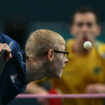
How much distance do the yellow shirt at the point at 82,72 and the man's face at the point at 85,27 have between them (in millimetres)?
143

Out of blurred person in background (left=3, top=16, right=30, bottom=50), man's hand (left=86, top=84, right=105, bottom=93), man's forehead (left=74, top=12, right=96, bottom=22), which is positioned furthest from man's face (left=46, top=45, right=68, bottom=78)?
blurred person in background (left=3, top=16, right=30, bottom=50)

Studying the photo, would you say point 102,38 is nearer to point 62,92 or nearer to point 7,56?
point 62,92

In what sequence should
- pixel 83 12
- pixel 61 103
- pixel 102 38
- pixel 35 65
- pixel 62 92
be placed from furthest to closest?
pixel 102 38, pixel 83 12, pixel 62 92, pixel 61 103, pixel 35 65

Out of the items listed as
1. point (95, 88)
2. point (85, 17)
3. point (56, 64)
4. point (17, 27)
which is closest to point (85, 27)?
point (85, 17)

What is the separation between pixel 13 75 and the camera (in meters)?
2.97

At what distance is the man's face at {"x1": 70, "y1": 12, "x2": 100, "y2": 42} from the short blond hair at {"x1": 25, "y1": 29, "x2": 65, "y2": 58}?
3.82 feet

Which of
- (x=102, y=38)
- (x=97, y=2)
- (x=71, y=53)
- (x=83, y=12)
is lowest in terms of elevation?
(x=102, y=38)

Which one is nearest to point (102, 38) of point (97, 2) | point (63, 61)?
point (97, 2)

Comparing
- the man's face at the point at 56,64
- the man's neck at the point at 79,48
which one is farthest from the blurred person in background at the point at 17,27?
the man's face at the point at 56,64

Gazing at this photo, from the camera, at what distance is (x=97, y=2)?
7.95m

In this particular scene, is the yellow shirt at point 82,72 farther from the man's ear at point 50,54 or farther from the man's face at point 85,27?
the man's ear at point 50,54

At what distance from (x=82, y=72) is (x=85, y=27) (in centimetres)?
45

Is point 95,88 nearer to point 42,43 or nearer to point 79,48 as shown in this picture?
point 79,48

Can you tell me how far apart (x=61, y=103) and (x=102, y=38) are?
12.4 feet
